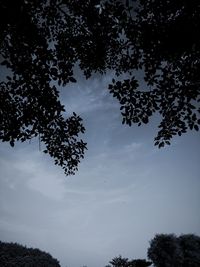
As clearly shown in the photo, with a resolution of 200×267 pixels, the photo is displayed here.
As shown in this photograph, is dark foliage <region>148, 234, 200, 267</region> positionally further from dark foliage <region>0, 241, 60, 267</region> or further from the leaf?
the leaf

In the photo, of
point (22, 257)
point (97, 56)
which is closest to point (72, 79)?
point (97, 56)

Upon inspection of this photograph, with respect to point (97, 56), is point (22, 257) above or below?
below

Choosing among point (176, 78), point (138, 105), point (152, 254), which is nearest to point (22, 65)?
point (138, 105)

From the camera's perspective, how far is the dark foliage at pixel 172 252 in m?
33.5

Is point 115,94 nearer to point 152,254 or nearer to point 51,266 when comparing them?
point 51,266

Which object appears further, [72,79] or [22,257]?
[22,257]

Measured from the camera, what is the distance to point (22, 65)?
25.0ft

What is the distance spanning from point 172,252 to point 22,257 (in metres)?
23.1

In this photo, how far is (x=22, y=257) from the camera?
17859 mm

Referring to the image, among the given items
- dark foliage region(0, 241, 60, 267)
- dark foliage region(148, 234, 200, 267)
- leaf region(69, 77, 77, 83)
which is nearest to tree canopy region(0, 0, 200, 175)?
leaf region(69, 77, 77, 83)

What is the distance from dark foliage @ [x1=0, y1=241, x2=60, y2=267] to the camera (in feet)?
54.8

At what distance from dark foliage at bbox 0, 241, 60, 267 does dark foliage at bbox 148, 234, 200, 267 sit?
1846 centimetres

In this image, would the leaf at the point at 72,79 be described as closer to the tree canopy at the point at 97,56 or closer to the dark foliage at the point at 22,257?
the tree canopy at the point at 97,56

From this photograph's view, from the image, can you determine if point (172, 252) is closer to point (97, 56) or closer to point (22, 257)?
point (22, 257)
